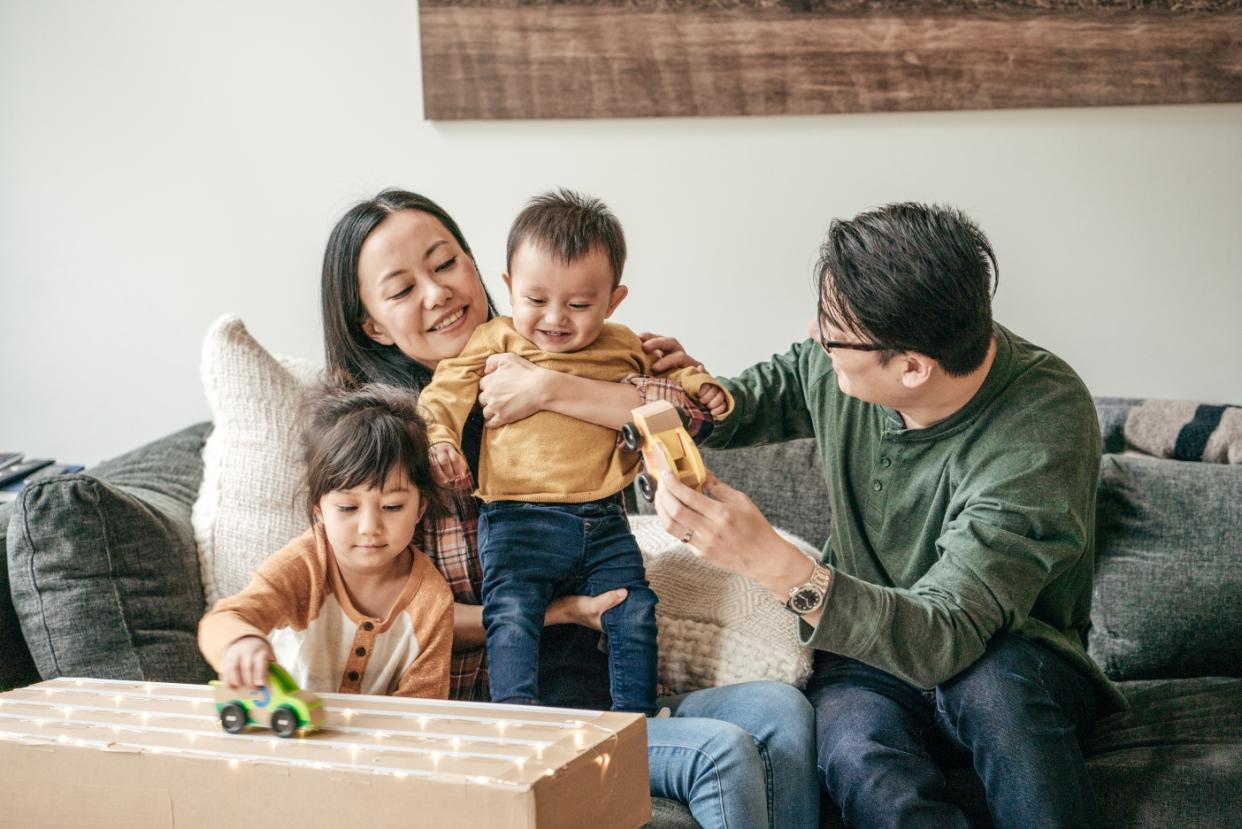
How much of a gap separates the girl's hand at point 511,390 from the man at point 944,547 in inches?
11.3

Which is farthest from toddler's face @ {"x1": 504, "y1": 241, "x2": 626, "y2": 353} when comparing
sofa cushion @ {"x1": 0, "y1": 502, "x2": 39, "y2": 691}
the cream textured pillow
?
sofa cushion @ {"x1": 0, "y1": 502, "x2": 39, "y2": 691}

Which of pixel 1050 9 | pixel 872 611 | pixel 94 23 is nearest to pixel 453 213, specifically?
pixel 94 23

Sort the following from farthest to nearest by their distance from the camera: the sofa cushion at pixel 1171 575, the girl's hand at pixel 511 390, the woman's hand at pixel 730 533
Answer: the sofa cushion at pixel 1171 575 < the girl's hand at pixel 511 390 < the woman's hand at pixel 730 533

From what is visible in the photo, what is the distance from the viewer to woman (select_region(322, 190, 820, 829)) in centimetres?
155

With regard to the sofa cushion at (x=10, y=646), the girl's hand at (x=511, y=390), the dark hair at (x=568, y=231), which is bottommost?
the sofa cushion at (x=10, y=646)

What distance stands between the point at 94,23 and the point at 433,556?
1.72 m

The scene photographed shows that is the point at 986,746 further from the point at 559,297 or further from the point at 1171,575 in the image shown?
the point at 559,297

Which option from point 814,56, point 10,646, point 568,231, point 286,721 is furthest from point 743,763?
point 814,56

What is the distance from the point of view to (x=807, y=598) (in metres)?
1.50

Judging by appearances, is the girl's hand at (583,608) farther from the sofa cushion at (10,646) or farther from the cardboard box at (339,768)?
Answer: the sofa cushion at (10,646)

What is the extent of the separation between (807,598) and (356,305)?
0.84 metres

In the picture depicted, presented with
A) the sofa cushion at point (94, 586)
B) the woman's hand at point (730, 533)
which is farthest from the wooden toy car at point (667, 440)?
the sofa cushion at point (94, 586)

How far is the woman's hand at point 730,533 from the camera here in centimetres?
147

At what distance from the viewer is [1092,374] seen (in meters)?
2.66
